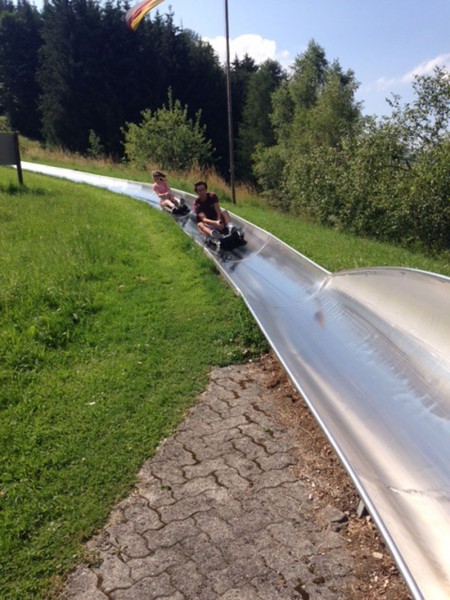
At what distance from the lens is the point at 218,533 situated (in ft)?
7.56

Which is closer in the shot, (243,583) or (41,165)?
(243,583)

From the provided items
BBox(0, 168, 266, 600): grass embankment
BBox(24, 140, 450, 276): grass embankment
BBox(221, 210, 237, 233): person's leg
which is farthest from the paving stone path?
BBox(221, 210, 237, 233): person's leg

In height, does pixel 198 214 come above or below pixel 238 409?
above

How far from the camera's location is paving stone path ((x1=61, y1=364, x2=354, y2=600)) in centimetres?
203

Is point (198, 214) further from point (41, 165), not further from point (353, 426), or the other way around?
point (41, 165)

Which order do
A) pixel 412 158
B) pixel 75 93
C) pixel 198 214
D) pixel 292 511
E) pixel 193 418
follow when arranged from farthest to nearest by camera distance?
pixel 75 93 → pixel 412 158 → pixel 198 214 → pixel 193 418 → pixel 292 511

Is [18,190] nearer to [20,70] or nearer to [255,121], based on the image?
[20,70]

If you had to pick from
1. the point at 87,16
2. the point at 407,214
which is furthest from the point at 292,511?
the point at 87,16

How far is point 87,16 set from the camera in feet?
119

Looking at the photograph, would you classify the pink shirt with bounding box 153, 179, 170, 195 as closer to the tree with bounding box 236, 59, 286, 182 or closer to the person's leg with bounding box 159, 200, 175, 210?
the person's leg with bounding box 159, 200, 175, 210

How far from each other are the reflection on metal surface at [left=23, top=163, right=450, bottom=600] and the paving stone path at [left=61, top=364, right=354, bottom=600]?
0.96 ft

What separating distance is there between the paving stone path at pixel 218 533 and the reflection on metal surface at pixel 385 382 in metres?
0.29

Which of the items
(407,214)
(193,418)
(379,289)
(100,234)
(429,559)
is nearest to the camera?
(429,559)

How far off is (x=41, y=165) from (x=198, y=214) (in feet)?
43.2
